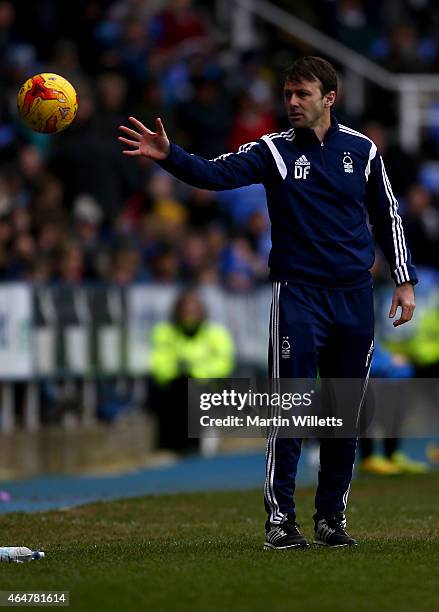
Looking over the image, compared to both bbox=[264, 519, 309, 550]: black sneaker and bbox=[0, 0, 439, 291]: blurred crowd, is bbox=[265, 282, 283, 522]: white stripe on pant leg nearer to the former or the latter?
bbox=[264, 519, 309, 550]: black sneaker

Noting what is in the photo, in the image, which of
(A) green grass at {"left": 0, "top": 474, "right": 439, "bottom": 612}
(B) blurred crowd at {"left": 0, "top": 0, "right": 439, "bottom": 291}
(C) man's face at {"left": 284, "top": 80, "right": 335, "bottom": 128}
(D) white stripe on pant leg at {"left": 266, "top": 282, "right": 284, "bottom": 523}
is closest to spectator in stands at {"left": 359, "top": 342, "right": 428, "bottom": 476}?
(B) blurred crowd at {"left": 0, "top": 0, "right": 439, "bottom": 291}

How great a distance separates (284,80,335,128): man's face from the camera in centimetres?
896

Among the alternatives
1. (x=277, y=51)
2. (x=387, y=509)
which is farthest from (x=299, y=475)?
(x=277, y=51)

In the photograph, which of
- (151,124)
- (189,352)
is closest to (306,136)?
(189,352)

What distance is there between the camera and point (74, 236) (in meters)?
17.2

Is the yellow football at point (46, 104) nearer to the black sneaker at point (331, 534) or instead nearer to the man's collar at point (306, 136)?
the man's collar at point (306, 136)

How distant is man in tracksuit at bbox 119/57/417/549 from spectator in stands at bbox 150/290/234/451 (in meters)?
8.55

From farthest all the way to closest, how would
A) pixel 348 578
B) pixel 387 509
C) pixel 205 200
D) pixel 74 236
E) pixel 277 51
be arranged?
1. pixel 277 51
2. pixel 205 200
3. pixel 74 236
4. pixel 387 509
5. pixel 348 578

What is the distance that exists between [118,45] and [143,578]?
47.9 ft

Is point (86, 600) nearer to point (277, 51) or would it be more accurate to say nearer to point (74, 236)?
point (74, 236)

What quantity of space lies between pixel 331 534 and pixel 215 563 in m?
0.99

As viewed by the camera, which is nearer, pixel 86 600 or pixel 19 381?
pixel 86 600

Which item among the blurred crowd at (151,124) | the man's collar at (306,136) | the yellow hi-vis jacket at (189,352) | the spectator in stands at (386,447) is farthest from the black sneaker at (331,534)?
the yellow hi-vis jacket at (189,352)

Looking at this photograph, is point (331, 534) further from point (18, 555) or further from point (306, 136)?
point (306, 136)
